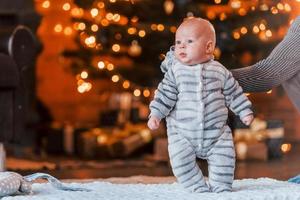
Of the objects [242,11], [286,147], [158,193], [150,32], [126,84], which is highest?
[242,11]

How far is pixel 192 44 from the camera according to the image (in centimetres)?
135

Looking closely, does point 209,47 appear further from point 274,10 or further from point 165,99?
point 274,10

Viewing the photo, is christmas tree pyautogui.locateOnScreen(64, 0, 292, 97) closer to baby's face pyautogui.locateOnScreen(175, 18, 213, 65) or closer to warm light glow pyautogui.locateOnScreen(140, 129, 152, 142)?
warm light glow pyautogui.locateOnScreen(140, 129, 152, 142)

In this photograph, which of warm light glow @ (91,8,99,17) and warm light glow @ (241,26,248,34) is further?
warm light glow @ (91,8,99,17)

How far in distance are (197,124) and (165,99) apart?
0.07 m

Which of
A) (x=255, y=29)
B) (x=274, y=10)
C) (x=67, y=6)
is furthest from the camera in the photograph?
(x=67, y=6)

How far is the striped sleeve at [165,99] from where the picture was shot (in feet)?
4.40

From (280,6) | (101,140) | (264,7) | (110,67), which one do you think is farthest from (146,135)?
(280,6)

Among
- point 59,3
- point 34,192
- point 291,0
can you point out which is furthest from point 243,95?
point 59,3

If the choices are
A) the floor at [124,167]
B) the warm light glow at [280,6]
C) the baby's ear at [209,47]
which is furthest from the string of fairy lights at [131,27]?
the baby's ear at [209,47]

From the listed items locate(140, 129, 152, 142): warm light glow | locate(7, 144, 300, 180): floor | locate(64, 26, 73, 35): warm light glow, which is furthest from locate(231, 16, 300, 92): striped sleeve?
locate(64, 26, 73, 35): warm light glow

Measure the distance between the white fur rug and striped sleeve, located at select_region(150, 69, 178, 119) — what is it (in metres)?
0.13

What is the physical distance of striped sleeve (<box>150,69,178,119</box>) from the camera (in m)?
1.34

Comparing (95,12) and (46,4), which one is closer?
(95,12)
